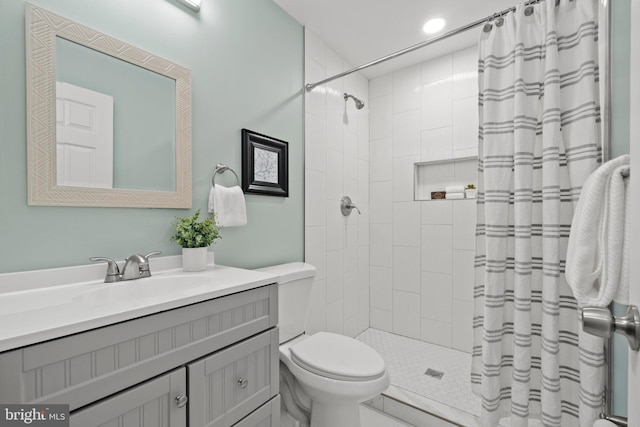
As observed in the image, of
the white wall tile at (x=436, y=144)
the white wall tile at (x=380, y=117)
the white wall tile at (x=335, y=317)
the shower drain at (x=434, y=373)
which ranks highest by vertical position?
the white wall tile at (x=380, y=117)

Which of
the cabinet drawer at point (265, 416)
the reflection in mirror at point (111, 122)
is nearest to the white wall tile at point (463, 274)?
the cabinet drawer at point (265, 416)

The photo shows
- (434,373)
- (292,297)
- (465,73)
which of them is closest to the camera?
(292,297)

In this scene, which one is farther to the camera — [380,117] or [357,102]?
[380,117]

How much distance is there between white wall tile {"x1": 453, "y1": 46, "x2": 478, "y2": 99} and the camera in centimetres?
226

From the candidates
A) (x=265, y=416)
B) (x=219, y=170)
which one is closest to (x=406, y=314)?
(x=265, y=416)

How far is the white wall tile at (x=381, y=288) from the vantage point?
2.70 m

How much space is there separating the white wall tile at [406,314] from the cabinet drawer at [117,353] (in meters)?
1.90

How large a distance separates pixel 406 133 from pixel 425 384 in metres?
1.95

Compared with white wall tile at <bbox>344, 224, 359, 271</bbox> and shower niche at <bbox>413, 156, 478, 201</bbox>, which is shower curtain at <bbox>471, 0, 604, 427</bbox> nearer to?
shower niche at <bbox>413, 156, 478, 201</bbox>

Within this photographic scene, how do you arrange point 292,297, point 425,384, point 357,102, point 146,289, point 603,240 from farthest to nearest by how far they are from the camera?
point 357,102 → point 425,384 → point 292,297 → point 146,289 → point 603,240

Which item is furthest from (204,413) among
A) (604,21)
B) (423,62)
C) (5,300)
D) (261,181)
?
(423,62)

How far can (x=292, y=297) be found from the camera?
157cm

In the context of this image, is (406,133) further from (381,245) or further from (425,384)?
(425,384)

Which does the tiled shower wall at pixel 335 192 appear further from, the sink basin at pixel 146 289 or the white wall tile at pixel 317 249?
the sink basin at pixel 146 289
